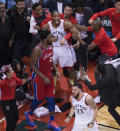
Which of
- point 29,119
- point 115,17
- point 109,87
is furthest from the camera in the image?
point 115,17

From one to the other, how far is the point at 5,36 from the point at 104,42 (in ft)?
7.56

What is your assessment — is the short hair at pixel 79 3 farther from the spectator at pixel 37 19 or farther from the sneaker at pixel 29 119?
the sneaker at pixel 29 119

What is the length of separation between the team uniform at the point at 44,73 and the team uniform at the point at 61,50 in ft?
3.73

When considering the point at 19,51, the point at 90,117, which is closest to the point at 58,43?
the point at 19,51

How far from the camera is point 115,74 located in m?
5.36

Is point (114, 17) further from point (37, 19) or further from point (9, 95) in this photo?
point (9, 95)

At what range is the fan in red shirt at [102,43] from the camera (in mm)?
6324

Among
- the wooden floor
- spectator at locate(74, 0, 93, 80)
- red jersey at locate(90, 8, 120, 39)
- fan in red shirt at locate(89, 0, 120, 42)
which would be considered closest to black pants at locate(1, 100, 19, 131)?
the wooden floor

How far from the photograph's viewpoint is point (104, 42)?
21.3 feet

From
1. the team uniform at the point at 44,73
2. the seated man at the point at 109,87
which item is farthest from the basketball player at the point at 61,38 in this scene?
the seated man at the point at 109,87

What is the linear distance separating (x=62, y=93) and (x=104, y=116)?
57.7 inches

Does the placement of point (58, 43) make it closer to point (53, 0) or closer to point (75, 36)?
point (75, 36)

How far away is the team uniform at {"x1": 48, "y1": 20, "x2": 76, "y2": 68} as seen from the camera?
6.43 metres

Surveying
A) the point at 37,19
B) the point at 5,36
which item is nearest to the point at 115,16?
the point at 37,19
